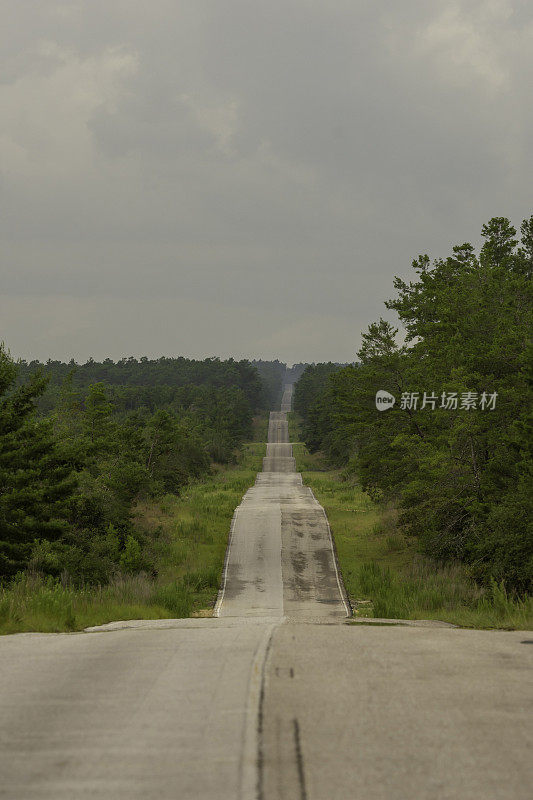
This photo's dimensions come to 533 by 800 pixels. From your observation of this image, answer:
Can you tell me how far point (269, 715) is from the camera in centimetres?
544

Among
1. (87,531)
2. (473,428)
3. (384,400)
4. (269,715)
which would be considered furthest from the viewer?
(384,400)

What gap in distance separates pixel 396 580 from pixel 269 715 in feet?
75.3

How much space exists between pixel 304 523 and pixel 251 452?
67949 millimetres

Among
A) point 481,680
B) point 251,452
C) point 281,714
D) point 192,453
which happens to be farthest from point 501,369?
point 251,452

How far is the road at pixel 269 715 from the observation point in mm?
4406

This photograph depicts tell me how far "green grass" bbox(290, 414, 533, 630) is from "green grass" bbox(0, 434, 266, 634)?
6532 millimetres

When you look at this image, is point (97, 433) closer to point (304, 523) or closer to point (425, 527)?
point (304, 523)

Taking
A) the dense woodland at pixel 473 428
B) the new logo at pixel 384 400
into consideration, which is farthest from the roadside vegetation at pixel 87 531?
the new logo at pixel 384 400

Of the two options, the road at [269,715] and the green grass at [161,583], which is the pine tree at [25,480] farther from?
the road at [269,715]

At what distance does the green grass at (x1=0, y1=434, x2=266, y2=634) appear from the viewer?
A: 12.3 meters

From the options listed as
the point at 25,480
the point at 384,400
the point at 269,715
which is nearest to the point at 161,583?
the point at 25,480

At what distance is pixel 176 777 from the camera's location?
14.7ft

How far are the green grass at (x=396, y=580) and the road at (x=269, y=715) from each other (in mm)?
4298

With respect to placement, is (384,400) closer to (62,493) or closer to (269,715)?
(62,493)
